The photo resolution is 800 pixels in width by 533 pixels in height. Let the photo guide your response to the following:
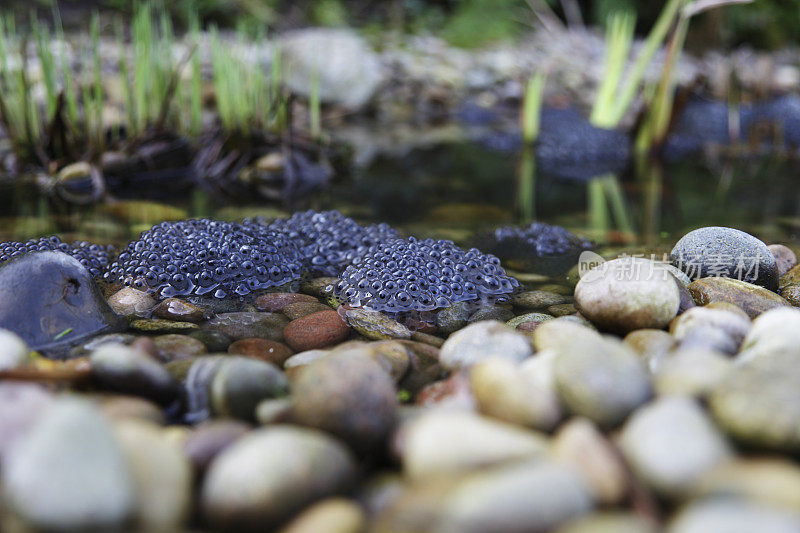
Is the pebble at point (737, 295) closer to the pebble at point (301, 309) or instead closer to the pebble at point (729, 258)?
the pebble at point (729, 258)

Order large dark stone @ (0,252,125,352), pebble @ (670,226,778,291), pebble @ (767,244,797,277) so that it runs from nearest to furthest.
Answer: large dark stone @ (0,252,125,352)
pebble @ (670,226,778,291)
pebble @ (767,244,797,277)

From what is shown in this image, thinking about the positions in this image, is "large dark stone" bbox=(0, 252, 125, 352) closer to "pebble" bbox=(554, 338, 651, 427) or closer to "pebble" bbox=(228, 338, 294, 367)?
"pebble" bbox=(228, 338, 294, 367)

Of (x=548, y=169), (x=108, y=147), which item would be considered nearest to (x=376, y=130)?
(x=548, y=169)

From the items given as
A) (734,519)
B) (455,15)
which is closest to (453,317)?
(734,519)

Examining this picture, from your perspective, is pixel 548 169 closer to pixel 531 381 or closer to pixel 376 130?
pixel 376 130

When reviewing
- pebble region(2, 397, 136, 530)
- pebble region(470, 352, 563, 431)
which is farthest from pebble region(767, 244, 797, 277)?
pebble region(2, 397, 136, 530)

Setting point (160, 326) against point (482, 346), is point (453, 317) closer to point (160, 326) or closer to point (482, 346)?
point (482, 346)
